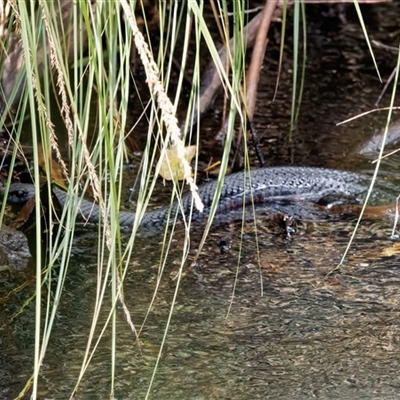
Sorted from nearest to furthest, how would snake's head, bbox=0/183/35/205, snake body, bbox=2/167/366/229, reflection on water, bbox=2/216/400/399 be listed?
reflection on water, bbox=2/216/400/399 → snake's head, bbox=0/183/35/205 → snake body, bbox=2/167/366/229

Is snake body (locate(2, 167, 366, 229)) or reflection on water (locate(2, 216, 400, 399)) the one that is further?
snake body (locate(2, 167, 366, 229))

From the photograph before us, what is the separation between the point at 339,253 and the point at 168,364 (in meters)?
0.90

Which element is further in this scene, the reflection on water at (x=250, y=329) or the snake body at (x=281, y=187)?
the snake body at (x=281, y=187)

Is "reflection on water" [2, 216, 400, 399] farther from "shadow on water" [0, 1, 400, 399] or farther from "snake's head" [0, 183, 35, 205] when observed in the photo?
"snake's head" [0, 183, 35, 205]

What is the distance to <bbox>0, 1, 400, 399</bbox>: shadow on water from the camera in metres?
1.88

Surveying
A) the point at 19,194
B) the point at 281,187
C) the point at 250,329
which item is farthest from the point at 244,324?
the point at 281,187

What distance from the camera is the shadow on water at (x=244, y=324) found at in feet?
6.16

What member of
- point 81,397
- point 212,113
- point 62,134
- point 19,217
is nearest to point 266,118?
point 212,113

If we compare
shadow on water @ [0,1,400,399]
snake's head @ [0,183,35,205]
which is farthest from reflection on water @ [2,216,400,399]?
snake's head @ [0,183,35,205]

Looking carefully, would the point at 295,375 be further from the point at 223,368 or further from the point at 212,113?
the point at 212,113

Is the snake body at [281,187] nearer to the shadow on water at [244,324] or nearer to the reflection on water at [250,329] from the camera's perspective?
the shadow on water at [244,324]

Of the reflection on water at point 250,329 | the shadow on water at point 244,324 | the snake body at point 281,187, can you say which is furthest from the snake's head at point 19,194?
the reflection on water at point 250,329

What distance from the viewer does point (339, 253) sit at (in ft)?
8.82

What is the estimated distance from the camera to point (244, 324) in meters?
2.18
